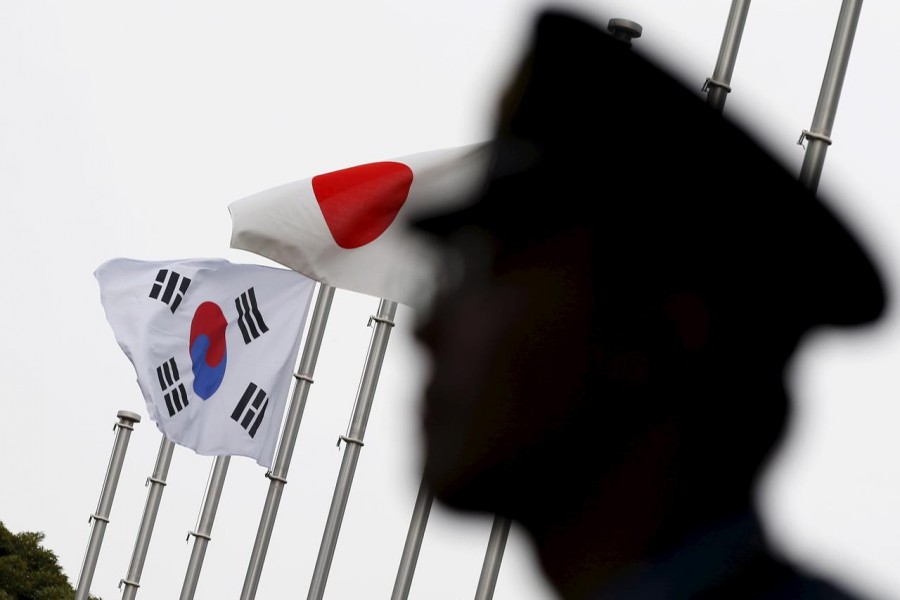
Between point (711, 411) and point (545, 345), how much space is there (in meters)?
0.81

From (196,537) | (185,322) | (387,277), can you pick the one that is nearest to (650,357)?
(387,277)

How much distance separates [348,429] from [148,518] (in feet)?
12.6

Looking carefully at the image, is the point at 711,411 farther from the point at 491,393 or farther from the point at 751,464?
the point at 491,393

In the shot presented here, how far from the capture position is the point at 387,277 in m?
7.94

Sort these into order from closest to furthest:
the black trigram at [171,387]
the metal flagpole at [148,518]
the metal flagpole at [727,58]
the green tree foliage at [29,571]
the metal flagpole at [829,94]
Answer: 1. the metal flagpole at [829,94]
2. the metal flagpole at [727,58]
3. the black trigram at [171,387]
4. the metal flagpole at [148,518]
5. the green tree foliage at [29,571]

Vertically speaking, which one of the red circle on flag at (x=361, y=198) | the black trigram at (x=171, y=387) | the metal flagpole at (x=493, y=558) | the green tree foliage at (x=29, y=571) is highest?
the red circle on flag at (x=361, y=198)

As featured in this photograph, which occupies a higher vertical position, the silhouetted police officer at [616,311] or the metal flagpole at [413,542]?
the silhouetted police officer at [616,311]

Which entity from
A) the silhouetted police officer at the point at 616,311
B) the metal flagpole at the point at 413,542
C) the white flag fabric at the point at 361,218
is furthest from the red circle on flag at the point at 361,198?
the metal flagpole at the point at 413,542

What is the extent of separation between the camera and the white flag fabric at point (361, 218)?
7.89 m

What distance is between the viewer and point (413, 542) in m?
7.52

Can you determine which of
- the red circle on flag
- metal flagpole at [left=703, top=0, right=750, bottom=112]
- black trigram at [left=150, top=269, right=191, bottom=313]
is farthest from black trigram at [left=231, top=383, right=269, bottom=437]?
metal flagpole at [left=703, top=0, right=750, bottom=112]

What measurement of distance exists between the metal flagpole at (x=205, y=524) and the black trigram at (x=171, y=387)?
3139 millimetres

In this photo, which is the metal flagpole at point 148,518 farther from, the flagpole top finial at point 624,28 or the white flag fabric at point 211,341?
the flagpole top finial at point 624,28

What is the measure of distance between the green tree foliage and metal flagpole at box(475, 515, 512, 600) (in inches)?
736
